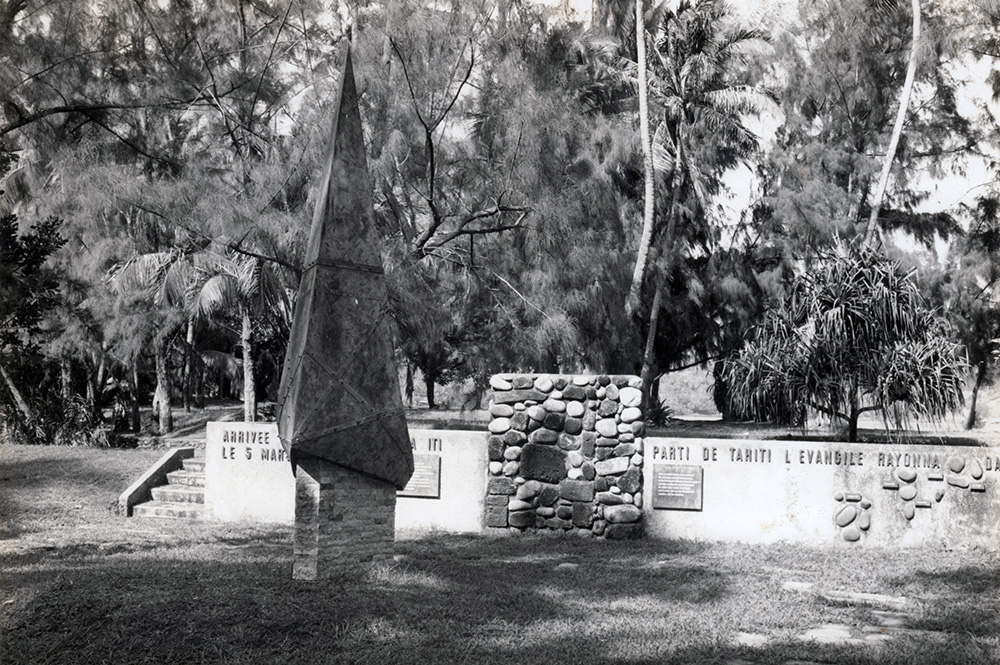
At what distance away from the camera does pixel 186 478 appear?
583 inches

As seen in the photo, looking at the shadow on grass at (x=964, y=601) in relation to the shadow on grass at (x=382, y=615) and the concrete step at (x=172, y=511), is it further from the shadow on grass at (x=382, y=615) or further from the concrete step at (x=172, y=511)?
the concrete step at (x=172, y=511)

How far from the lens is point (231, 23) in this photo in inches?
544

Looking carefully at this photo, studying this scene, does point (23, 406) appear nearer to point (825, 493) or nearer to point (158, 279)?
point (158, 279)

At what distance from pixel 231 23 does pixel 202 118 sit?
5.18m

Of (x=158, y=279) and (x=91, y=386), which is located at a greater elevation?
(x=158, y=279)

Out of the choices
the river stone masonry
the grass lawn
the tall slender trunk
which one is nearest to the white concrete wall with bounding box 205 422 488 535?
the river stone masonry

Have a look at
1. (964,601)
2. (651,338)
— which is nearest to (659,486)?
(964,601)

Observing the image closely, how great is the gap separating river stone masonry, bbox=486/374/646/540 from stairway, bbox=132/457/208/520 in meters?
4.12

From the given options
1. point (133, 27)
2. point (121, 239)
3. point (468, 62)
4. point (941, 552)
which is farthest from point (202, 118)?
point (941, 552)

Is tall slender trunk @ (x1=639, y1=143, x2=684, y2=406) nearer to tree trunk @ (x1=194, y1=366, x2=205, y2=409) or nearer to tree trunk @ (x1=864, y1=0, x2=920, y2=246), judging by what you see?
tree trunk @ (x1=864, y1=0, x2=920, y2=246)

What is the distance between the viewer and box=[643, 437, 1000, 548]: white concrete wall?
11055 mm

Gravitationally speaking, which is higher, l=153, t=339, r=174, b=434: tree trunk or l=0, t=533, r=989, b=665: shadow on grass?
l=153, t=339, r=174, b=434: tree trunk

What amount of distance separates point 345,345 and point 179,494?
23.4 ft

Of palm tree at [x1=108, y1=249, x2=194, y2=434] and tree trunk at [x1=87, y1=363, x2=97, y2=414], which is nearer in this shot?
palm tree at [x1=108, y1=249, x2=194, y2=434]
